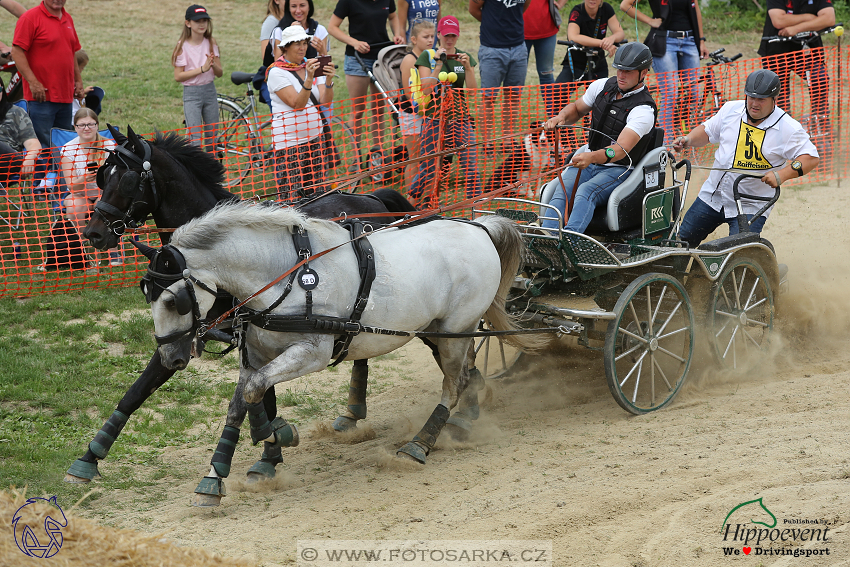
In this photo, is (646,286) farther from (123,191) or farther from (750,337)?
(123,191)

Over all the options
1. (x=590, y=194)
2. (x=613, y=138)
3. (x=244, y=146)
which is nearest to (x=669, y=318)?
(x=590, y=194)

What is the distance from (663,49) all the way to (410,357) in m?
5.50

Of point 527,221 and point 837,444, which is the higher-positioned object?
point 527,221

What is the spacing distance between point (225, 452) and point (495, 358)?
9.35 ft

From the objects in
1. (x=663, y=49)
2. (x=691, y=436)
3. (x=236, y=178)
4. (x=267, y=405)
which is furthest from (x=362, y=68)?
(x=691, y=436)

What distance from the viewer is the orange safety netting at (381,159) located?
7.49 meters

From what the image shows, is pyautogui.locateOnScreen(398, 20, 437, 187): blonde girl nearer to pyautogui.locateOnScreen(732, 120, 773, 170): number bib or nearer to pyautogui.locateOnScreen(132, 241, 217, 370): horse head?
pyautogui.locateOnScreen(732, 120, 773, 170): number bib

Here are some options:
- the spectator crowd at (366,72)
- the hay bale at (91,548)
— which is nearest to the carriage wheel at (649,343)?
the spectator crowd at (366,72)

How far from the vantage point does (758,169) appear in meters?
6.03

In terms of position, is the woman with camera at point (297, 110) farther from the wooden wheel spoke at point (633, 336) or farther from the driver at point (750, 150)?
the driver at point (750, 150)

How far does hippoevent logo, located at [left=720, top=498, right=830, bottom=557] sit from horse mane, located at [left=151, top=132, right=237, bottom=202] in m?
3.24

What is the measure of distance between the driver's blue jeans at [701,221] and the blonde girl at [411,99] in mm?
2618

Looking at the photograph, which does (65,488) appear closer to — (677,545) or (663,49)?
(677,545)

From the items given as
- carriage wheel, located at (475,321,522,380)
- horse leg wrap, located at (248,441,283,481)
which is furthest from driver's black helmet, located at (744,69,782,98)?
horse leg wrap, located at (248,441,283,481)
